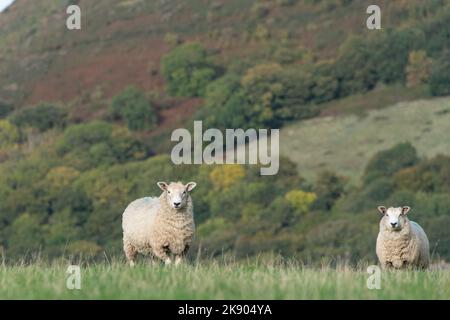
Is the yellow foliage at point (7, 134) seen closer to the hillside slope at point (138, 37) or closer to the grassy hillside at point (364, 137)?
the hillside slope at point (138, 37)

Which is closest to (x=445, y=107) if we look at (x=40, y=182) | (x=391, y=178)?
(x=391, y=178)

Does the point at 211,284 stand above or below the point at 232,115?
below

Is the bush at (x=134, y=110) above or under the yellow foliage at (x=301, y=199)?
above

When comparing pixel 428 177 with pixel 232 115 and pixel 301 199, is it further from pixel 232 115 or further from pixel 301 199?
pixel 232 115

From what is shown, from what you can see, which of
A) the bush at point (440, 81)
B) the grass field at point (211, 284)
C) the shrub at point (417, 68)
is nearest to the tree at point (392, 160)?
the bush at point (440, 81)

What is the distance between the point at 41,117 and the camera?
417ft

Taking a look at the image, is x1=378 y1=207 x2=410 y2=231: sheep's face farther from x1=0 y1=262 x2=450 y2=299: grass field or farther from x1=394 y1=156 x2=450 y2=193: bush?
x1=394 y1=156 x2=450 y2=193: bush

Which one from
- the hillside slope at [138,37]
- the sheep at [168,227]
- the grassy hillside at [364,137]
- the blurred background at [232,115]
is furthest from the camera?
the hillside slope at [138,37]

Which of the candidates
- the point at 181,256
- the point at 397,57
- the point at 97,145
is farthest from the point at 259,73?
the point at 181,256

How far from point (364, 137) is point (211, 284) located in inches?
3536

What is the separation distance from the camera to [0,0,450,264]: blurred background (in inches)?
3361

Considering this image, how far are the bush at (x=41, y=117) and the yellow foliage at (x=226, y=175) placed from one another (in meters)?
29.5

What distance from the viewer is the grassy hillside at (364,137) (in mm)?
95438

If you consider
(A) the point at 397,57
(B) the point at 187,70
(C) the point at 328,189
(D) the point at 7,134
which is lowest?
(C) the point at 328,189
